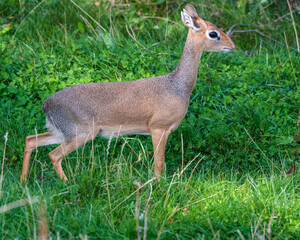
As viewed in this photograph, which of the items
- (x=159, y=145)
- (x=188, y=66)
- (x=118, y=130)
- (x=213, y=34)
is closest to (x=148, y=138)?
(x=159, y=145)

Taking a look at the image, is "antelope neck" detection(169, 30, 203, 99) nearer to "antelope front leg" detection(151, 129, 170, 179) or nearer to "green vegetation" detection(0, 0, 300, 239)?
"antelope front leg" detection(151, 129, 170, 179)

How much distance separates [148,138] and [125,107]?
83 cm

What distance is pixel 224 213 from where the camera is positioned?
3.47m

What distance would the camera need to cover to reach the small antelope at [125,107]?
445cm

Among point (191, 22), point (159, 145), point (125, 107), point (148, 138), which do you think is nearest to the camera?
point (125, 107)

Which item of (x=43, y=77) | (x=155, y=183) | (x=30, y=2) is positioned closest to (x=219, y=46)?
(x=155, y=183)

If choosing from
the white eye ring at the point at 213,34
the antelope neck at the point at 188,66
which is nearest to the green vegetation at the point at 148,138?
the antelope neck at the point at 188,66

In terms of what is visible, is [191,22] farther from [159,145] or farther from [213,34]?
[159,145]

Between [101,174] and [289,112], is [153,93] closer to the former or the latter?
[101,174]

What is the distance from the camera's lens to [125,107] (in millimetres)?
4566

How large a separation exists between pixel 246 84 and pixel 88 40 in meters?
2.01

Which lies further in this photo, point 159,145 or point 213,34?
point 213,34

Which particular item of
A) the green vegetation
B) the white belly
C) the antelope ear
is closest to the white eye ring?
the antelope ear

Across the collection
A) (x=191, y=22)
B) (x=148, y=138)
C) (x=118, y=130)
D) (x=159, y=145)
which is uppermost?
(x=191, y=22)
